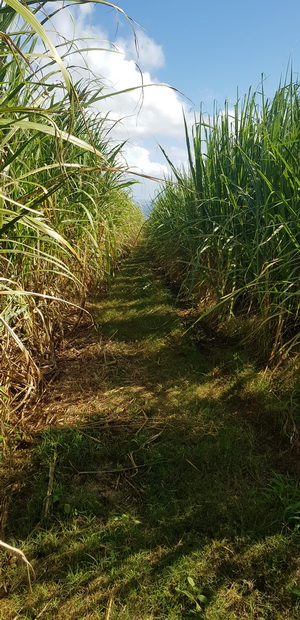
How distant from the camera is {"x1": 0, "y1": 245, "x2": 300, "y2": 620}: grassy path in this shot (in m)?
0.95

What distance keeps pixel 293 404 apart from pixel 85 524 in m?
0.90

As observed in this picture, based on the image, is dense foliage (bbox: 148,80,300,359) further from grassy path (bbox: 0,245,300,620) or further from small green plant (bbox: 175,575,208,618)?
small green plant (bbox: 175,575,208,618)

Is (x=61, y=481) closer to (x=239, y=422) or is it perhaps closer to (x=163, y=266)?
(x=239, y=422)

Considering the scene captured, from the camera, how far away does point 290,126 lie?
2.12 m

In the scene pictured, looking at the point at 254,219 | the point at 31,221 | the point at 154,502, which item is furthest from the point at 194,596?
the point at 254,219

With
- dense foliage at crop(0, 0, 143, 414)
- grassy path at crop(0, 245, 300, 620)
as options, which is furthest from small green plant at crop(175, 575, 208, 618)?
dense foliage at crop(0, 0, 143, 414)

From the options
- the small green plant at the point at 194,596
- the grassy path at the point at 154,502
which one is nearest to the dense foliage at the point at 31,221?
the grassy path at the point at 154,502

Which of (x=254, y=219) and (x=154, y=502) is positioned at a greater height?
(x=254, y=219)

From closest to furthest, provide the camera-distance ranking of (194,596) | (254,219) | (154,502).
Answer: (194,596) < (154,502) < (254,219)

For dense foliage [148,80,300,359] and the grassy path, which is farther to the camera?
dense foliage [148,80,300,359]

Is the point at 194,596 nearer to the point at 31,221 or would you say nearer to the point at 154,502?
the point at 154,502

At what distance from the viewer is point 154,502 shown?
1.22 metres

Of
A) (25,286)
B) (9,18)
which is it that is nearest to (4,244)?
(25,286)

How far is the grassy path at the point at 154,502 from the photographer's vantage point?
0.95 meters
